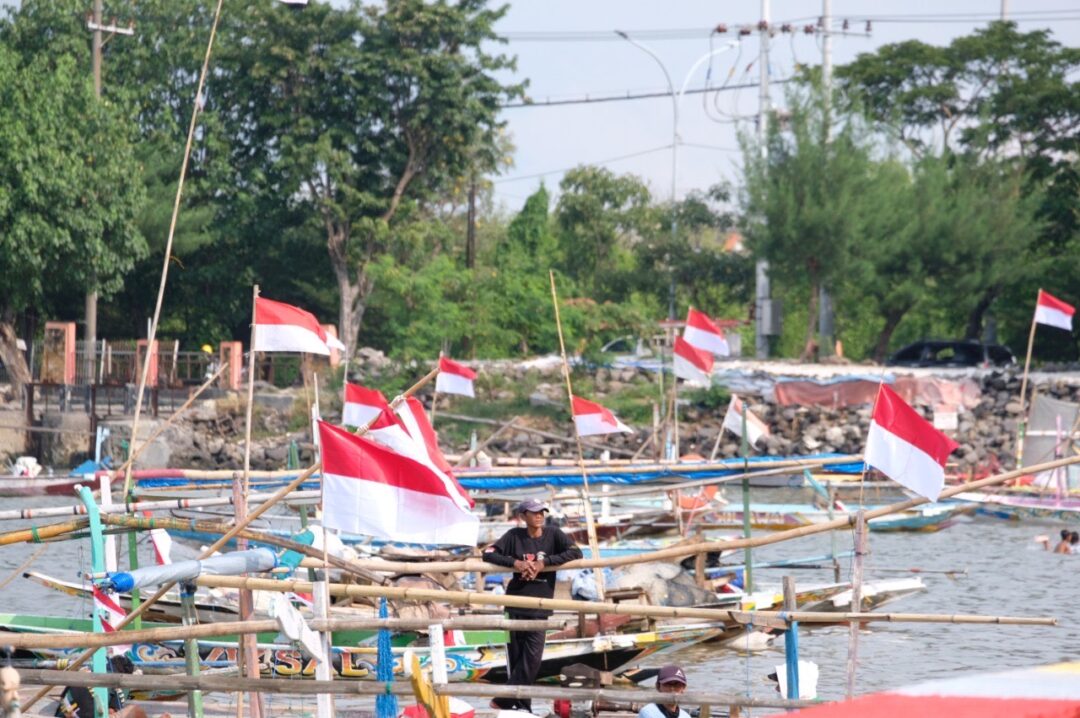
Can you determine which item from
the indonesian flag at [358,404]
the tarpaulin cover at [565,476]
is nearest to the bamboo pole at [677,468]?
the tarpaulin cover at [565,476]

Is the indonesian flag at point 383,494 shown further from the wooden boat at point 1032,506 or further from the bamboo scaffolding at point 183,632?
the wooden boat at point 1032,506

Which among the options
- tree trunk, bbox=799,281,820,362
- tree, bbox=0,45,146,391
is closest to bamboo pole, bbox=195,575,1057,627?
tree, bbox=0,45,146,391

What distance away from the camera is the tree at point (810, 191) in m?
44.2

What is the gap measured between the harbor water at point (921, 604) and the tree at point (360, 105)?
17.4 meters

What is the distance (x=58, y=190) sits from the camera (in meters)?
38.2

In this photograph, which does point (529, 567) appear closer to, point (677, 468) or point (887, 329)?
point (677, 468)

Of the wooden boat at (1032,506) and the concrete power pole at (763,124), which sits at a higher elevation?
the concrete power pole at (763,124)

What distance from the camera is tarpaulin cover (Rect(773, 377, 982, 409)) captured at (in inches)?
1590

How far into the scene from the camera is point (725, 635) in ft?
49.6

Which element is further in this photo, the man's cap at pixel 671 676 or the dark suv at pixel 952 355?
the dark suv at pixel 952 355

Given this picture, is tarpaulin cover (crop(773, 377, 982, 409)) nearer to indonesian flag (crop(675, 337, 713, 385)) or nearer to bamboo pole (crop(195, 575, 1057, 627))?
indonesian flag (crop(675, 337, 713, 385))

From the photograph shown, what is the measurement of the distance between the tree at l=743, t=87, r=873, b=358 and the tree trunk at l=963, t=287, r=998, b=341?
476cm

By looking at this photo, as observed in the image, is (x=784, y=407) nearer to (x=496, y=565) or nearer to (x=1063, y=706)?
(x=496, y=565)

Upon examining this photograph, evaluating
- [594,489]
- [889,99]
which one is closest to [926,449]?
[594,489]
